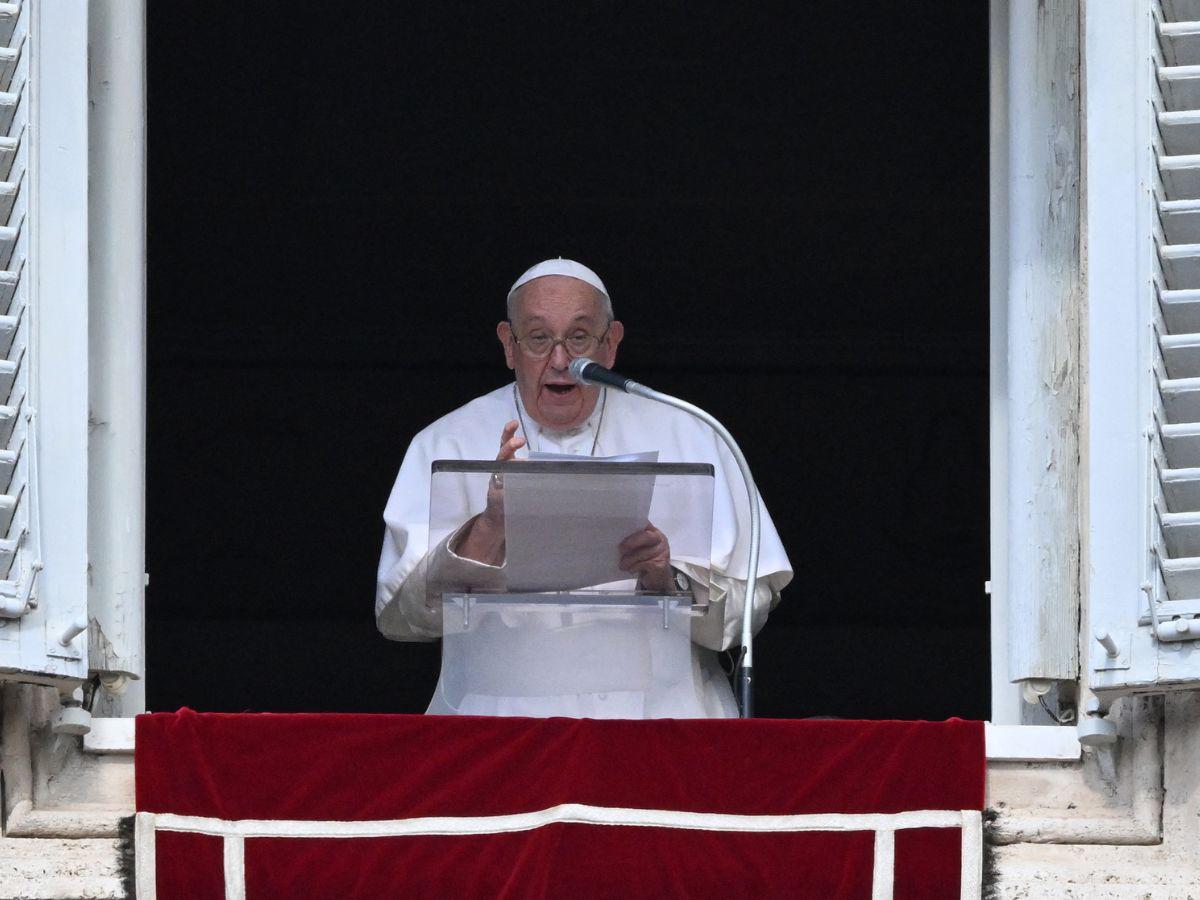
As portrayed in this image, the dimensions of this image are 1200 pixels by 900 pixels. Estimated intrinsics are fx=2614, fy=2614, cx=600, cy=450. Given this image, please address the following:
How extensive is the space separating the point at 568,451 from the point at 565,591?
4.10 feet

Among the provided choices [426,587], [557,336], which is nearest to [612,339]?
[557,336]

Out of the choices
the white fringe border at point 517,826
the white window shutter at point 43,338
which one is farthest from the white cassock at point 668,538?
the white window shutter at point 43,338

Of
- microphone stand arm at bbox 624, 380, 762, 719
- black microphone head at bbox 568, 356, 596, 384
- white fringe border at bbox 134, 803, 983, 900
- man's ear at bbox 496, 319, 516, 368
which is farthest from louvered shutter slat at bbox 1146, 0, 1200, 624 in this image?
man's ear at bbox 496, 319, 516, 368

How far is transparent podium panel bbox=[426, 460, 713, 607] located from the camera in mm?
4402

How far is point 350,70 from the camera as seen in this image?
796cm

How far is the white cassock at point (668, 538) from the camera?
492cm

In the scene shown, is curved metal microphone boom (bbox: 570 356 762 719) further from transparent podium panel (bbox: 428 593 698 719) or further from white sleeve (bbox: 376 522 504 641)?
white sleeve (bbox: 376 522 504 641)

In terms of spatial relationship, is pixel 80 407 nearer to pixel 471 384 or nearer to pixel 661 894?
pixel 661 894

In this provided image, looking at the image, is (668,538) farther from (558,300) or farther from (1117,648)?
(558,300)

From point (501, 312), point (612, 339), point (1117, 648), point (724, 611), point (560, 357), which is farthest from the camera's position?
point (501, 312)

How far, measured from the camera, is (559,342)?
5602 mm

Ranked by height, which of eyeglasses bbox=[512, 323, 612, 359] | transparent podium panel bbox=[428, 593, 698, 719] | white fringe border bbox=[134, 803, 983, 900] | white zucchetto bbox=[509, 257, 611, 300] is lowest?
white fringe border bbox=[134, 803, 983, 900]

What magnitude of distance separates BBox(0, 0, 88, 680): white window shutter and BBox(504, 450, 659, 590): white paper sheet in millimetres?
744

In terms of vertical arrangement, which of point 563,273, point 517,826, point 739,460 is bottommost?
point 517,826
